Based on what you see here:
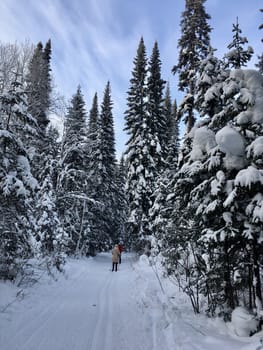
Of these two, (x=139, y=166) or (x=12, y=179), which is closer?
(x=12, y=179)

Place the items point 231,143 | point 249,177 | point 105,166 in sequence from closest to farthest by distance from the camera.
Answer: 1. point 249,177
2. point 231,143
3. point 105,166

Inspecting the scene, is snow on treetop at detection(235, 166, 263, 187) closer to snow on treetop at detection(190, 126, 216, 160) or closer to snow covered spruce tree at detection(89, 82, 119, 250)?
snow on treetop at detection(190, 126, 216, 160)

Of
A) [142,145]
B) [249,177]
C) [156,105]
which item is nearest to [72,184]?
[142,145]

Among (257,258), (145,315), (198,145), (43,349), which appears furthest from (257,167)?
(43,349)

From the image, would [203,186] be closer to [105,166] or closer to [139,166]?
[139,166]

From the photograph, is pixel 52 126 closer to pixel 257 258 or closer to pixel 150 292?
pixel 150 292

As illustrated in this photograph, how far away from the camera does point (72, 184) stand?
2147 centimetres

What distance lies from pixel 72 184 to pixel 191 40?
44.7 ft

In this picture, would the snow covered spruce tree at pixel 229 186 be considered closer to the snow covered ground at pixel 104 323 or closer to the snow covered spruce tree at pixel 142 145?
the snow covered ground at pixel 104 323

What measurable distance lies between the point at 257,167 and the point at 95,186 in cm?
1994

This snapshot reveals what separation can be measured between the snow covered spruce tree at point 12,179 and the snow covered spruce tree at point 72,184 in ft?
30.1

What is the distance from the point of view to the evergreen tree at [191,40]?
1416cm

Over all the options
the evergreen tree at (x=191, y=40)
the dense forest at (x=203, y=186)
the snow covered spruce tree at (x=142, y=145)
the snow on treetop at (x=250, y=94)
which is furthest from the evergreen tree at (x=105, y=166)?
the snow on treetop at (x=250, y=94)

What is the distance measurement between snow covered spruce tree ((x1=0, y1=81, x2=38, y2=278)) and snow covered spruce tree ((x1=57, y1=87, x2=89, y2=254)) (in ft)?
30.1
